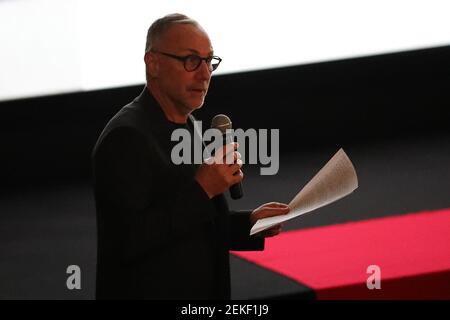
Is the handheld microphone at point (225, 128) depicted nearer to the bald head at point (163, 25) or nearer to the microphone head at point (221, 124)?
the microphone head at point (221, 124)

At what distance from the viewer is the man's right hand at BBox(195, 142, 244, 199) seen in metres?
1.93

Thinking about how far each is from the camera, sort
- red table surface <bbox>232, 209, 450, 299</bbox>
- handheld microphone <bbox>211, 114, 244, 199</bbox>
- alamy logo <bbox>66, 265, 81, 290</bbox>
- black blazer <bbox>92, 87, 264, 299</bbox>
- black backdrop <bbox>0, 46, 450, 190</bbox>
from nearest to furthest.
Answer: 1. black blazer <bbox>92, 87, 264, 299</bbox>
2. handheld microphone <bbox>211, 114, 244, 199</bbox>
3. red table surface <bbox>232, 209, 450, 299</bbox>
4. alamy logo <bbox>66, 265, 81, 290</bbox>
5. black backdrop <bbox>0, 46, 450, 190</bbox>

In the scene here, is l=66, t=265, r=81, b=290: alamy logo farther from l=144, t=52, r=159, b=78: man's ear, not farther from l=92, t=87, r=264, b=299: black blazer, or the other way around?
l=144, t=52, r=159, b=78: man's ear

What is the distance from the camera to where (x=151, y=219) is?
6.26 ft

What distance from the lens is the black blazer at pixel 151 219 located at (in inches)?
75.7

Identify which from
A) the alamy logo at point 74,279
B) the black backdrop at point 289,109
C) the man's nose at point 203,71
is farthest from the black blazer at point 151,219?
the black backdrop at point 289,109

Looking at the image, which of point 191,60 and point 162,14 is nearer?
point 191,60

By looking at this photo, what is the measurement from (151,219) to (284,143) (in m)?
3.74

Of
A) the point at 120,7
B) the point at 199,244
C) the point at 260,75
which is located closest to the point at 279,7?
the point at 260,75

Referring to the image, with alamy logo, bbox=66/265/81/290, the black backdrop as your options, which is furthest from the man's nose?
the black backdrop

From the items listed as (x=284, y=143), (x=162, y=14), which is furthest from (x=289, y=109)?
(x=162, y=14)

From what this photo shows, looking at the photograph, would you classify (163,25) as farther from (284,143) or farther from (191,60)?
(284,143)

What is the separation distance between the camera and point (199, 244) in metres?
1.99

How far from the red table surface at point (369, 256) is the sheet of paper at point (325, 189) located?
113 centimetres
